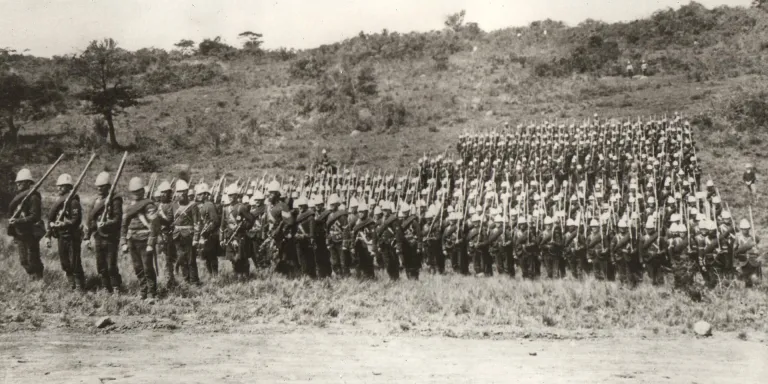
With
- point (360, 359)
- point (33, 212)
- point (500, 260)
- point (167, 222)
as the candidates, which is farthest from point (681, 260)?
point (33, 212)

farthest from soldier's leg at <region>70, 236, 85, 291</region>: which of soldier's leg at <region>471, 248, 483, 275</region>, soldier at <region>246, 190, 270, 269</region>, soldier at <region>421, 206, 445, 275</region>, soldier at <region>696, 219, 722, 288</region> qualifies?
soldier at <region>696, 219, 722, 288</region>

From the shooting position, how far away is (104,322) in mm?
9195

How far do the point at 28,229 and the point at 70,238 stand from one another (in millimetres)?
1033

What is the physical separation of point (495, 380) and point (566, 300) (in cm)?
402

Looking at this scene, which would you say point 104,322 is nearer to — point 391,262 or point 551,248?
point 391,262

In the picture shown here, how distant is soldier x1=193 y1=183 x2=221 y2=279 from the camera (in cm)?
1182

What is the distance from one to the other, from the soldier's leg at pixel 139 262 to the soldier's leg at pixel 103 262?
39cm

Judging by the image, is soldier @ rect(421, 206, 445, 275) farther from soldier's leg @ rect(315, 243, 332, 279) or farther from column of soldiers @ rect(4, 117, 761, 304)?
soldier's leg @ rect(315, 243, 332, 279)

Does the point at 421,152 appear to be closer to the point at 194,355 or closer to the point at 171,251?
the point at 171,251

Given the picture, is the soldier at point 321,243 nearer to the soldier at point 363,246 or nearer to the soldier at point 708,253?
the soldier at point 363,246

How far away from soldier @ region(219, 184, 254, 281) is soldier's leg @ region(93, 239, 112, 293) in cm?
250

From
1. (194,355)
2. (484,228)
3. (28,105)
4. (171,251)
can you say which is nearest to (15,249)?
(171,251)

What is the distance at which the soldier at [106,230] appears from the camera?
10234mm

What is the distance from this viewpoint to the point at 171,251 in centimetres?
1178
